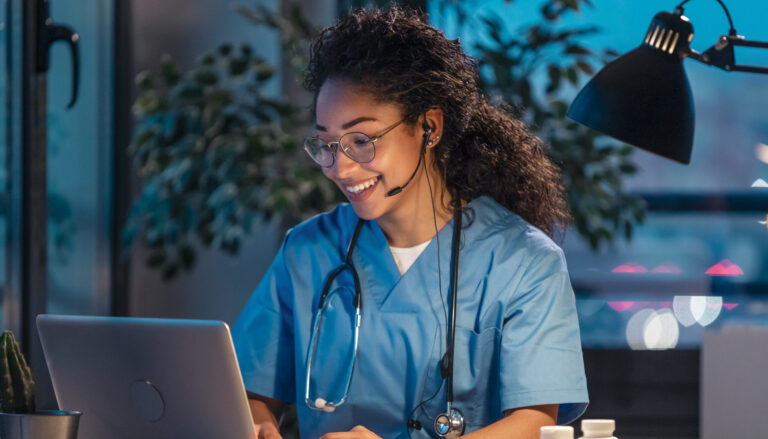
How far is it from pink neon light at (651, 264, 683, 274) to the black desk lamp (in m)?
2.24

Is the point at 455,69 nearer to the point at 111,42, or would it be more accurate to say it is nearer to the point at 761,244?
the point at 111,42

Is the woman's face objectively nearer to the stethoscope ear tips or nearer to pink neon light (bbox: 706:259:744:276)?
the stethoscope ear tips


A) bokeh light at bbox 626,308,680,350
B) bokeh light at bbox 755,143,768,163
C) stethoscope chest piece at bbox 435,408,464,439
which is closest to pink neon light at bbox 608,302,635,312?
bokeh light at bbox 626,308,680,350

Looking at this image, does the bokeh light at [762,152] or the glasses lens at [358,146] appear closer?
the glasses lens at [358,146]

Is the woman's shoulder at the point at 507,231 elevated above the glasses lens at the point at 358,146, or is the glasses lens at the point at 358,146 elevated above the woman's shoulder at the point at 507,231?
the glasses lens at the point at 358,146

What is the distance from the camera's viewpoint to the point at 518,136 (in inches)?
64.5

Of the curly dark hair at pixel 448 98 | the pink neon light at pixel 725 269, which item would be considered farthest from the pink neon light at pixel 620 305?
the curly dark hair at pixel 448 98

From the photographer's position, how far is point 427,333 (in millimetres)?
1445

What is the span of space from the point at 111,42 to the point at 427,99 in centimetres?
203

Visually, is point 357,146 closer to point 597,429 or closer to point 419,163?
point 419,163

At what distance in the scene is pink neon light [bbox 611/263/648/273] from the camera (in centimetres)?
332

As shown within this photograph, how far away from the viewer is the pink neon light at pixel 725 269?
10.8ft

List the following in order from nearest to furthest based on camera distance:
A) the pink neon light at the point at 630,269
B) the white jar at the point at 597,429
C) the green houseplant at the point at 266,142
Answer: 1. the white jar at the point at 597,429
2. the green houseplant at the point at 266,142
3. the pink neon light at the point at 630,269

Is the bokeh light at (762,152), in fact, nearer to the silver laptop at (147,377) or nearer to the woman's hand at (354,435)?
the woman's hand at (354,435)
